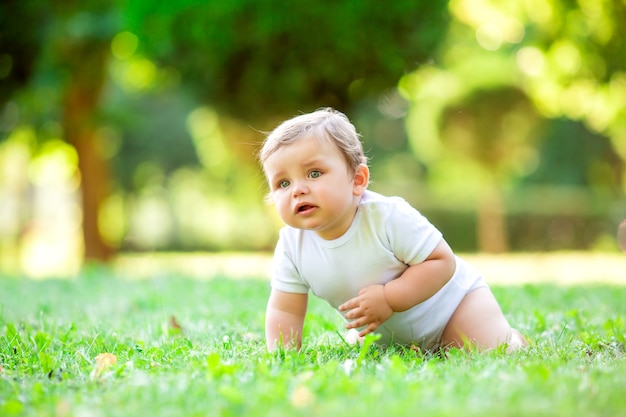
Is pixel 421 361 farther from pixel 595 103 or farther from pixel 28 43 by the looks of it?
pixel 595 103

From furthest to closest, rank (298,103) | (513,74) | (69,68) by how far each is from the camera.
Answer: (513,74) → (69,68) → (298,103)

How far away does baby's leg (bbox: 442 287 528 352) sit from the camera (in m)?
2.89

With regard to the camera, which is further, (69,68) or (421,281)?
(69,68)

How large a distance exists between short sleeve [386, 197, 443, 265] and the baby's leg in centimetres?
37

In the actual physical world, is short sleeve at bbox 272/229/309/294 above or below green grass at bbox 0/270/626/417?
above

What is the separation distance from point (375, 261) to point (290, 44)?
5.92 metres

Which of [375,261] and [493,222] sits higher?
[375,261]

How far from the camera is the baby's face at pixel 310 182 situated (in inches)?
104

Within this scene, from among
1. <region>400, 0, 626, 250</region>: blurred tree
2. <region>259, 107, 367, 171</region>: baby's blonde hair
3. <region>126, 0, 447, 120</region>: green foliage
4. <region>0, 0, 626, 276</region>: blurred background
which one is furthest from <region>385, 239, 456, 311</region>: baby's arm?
<region>400, 0, 626, 250</region>: blurred tree

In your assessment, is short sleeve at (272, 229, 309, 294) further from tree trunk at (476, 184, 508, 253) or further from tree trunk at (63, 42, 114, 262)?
tree trunk at (476, 184, 508, 253)

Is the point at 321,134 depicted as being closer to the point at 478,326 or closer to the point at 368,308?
the point at 368,308

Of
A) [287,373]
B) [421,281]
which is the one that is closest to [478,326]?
[421,281]

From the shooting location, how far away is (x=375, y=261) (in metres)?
2.77

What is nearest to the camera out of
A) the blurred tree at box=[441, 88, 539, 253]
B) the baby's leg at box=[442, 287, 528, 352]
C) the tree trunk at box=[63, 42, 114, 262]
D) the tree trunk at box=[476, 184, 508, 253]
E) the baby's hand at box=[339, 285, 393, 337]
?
the baby's hand at box=[339, 285, 393, 337]
